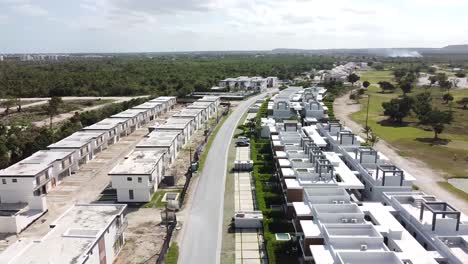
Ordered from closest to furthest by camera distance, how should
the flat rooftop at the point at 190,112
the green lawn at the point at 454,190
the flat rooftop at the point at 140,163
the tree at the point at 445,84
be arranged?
1. the flat rooftop at the point at 140,163
2. the green lawn at the point at 454,190
3. the flat rooftop at the point at 190,112
4. the tree at the point at 445,84

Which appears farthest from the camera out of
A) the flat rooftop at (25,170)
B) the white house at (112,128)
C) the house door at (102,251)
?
the white house at (112,128)

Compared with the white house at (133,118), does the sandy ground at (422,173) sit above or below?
below

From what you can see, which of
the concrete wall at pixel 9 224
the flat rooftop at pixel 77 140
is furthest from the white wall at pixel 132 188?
the flat rooftop at pixel 77 140

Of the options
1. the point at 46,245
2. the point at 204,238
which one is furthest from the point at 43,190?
the point at 204,238

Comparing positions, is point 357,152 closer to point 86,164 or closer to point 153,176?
point 153,176

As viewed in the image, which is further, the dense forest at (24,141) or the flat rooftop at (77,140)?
the flat rooftop at (77,140)

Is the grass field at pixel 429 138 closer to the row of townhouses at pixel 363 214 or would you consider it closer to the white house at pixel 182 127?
the row of townhouses at pixel 363 214

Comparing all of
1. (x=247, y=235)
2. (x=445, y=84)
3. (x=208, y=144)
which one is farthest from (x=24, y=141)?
(x=445, y=84)
